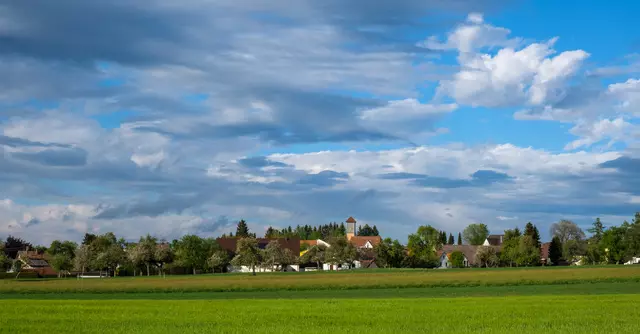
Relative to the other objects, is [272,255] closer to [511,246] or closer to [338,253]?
[338,253]

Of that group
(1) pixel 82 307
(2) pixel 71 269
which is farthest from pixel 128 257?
(1) pixel 82 307

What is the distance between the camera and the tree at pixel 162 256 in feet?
534

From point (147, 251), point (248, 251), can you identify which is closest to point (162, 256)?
point (147, 251)

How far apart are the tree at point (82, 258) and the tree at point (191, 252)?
68.6ft

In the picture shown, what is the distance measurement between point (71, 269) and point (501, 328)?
159537mm

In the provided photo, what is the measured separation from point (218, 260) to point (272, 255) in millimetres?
14108

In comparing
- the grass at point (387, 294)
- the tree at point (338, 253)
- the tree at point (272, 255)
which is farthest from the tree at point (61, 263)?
the grass at point (387, 294)

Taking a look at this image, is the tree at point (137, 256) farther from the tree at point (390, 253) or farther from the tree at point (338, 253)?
the tree at point (390, 253)

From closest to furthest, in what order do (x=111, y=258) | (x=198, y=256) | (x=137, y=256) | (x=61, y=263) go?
1. (x=137, y=256)
2. (x=111, y=258)
3. (x=61, y=263)
4. (x=198, y=256)

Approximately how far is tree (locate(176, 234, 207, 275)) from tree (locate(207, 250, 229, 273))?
6.00 feet

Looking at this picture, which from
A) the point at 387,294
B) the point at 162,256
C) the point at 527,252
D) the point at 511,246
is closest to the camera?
the point at 387,294

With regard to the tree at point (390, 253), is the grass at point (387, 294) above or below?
below

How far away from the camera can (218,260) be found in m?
181

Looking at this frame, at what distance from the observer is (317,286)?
87.1 metres
